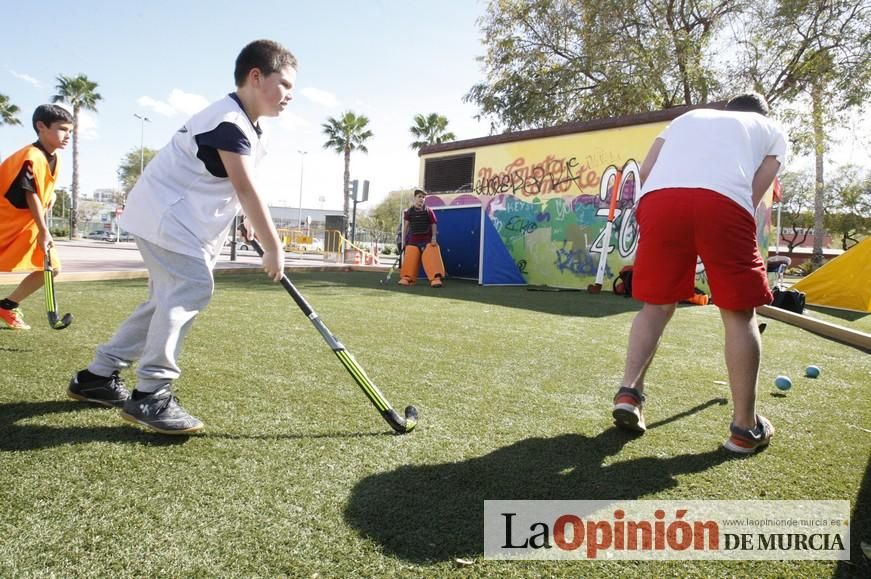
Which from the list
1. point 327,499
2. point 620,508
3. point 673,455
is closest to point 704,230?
point 673,455

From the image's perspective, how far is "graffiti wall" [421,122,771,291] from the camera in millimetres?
10016

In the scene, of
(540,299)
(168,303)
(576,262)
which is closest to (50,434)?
(168,303)

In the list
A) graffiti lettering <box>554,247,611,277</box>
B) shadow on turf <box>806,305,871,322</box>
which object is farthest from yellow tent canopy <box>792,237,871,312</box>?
graffiti lettering <box>554,247,611,277</box>

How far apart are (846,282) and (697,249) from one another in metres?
9.30

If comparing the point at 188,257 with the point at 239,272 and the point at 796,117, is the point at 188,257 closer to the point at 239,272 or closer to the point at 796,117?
the point at 239,272

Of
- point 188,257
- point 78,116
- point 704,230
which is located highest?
point 78,116

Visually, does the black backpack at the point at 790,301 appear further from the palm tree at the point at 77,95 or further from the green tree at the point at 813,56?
the palm tree at the point at 77,95

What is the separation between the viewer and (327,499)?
67.2 inches

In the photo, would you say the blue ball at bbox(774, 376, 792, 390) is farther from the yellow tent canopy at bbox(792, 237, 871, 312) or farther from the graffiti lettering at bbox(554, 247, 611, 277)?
the yellow tent canopy at bbox(792, 237, 871, 312)

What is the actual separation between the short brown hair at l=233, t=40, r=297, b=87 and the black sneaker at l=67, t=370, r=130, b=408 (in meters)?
1.44

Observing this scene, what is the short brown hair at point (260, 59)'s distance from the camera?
7.14 feet

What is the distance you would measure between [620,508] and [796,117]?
19.5 m

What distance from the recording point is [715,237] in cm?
218

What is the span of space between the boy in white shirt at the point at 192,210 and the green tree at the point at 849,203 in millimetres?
54673
